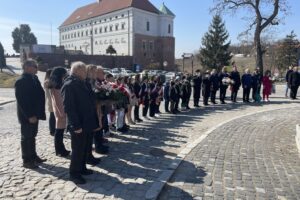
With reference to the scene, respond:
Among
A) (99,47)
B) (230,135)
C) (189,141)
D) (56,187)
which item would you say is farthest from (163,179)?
(99,47)

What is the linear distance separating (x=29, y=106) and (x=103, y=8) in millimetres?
89022

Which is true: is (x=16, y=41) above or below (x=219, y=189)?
above

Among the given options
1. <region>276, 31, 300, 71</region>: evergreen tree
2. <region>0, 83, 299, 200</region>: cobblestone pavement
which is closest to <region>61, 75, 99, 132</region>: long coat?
<region>0, 83, 299, 200</region>: cobblestone pavement

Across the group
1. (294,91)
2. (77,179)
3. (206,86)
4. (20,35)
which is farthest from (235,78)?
(20,35)

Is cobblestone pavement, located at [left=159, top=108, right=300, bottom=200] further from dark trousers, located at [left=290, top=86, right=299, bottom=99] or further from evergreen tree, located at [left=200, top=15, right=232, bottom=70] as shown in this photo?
evergreen tree, located at [left=200, top=15, right=232, bottom=70]

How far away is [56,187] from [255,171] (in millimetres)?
3831

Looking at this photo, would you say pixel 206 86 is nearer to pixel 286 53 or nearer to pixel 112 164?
pixel 112 164

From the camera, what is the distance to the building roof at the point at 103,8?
82.3 m

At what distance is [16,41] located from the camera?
106 meters

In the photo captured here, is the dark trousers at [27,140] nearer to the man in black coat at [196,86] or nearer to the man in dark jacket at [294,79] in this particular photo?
the man in black coat at [196,86]

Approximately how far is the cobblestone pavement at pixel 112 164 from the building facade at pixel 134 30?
65.8 metres

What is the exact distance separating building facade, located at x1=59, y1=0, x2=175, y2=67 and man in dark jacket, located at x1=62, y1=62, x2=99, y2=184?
70.2 m

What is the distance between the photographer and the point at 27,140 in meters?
6.82

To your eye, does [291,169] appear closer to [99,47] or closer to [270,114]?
[270,114]
